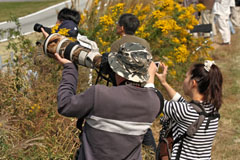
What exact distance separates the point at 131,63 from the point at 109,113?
12.3 inches

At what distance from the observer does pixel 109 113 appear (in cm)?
198

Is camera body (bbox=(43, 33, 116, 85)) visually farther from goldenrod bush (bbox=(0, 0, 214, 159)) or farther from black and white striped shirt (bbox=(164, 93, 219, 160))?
goldenrod bush (bbox=(0, 0, 214, 159))

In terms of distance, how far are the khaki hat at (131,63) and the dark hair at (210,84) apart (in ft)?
2.45

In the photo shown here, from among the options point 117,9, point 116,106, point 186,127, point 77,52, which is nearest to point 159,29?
point 117,9

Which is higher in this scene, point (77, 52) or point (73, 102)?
point (77, 52)

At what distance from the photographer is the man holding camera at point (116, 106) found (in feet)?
6.40

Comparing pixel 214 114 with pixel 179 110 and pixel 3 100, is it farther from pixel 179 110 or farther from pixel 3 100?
pixel 3 100

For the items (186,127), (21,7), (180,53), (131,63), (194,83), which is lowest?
(21,7)

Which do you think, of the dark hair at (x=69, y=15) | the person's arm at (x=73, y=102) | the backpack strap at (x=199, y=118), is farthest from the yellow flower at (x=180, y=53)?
the person's arm at (x=73, y=102)

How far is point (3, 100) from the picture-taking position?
3.94 metres

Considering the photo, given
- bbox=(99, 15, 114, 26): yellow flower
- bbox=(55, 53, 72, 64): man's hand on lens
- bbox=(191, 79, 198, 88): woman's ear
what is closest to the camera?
bbox=(55, 53, 72, 64): man's hand on lens

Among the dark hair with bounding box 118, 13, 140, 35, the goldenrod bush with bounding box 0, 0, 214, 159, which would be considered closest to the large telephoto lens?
the goldenrod bush with bounding box 0, 0, 214, 159

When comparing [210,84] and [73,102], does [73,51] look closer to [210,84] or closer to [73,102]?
[73,102]

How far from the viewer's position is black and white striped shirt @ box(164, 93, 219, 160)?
2.58m
